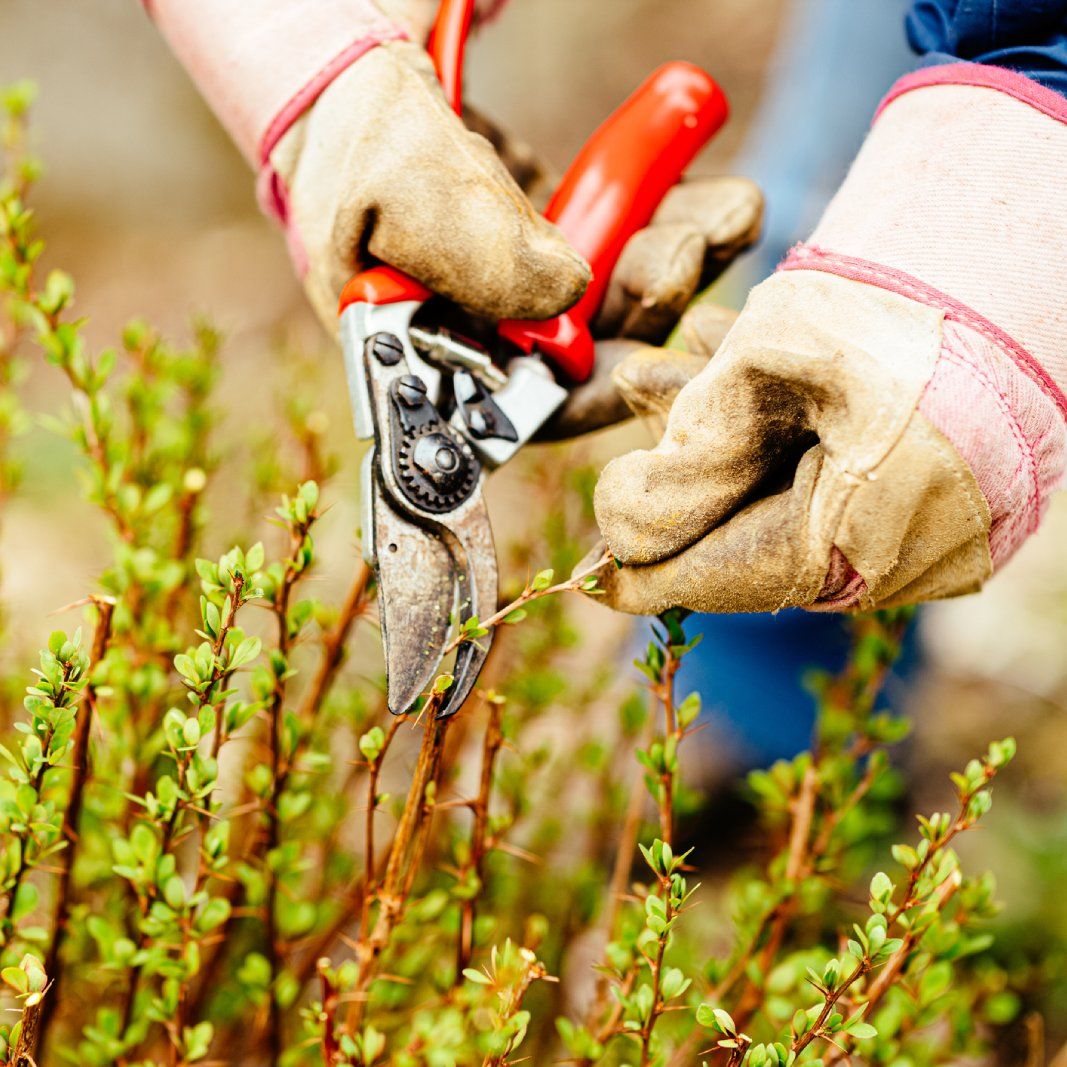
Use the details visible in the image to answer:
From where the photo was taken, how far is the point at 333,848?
148cm

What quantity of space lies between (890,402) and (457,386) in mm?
511

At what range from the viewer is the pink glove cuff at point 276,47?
1141 mm

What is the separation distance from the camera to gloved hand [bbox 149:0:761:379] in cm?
106

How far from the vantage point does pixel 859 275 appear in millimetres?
901

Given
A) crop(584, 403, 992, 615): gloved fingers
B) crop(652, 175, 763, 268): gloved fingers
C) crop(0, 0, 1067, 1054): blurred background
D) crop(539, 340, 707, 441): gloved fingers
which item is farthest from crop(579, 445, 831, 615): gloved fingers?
crop(0, 0, 1067, 1054): blurred background

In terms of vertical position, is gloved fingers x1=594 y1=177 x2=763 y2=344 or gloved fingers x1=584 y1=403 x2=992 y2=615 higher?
gloved fingers x1=594 y1=177 x2=763 y2=344

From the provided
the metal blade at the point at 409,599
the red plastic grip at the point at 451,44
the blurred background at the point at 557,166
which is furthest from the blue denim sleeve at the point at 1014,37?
the blurred background at the point at 557,166

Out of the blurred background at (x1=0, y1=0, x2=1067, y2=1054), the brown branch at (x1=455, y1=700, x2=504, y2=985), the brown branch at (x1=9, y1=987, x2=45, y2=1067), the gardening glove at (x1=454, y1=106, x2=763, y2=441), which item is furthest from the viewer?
the blurred background at (x1=0, y1=0, x2=1067, y2=1054)

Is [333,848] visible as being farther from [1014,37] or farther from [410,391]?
[1014,37]

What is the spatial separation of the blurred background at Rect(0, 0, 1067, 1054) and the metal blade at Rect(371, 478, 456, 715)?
2.24ft

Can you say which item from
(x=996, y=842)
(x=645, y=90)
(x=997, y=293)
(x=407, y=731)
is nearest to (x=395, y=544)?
(x=997, y=293)

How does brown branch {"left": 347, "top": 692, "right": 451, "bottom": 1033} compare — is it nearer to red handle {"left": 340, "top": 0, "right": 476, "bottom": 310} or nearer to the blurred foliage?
the blurred foliage

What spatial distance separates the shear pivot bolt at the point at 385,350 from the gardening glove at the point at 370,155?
0.08 m

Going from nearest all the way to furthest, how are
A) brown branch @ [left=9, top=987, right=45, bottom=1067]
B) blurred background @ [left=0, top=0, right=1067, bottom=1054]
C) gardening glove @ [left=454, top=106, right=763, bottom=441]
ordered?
brown branch @ [left=9, top=987, right=45, bottom=1067], gardening glove @ [left=454, top=106, right=763, bottom=441], blurred background @ [left=0, top=0, right=1067, bottom=1054]
